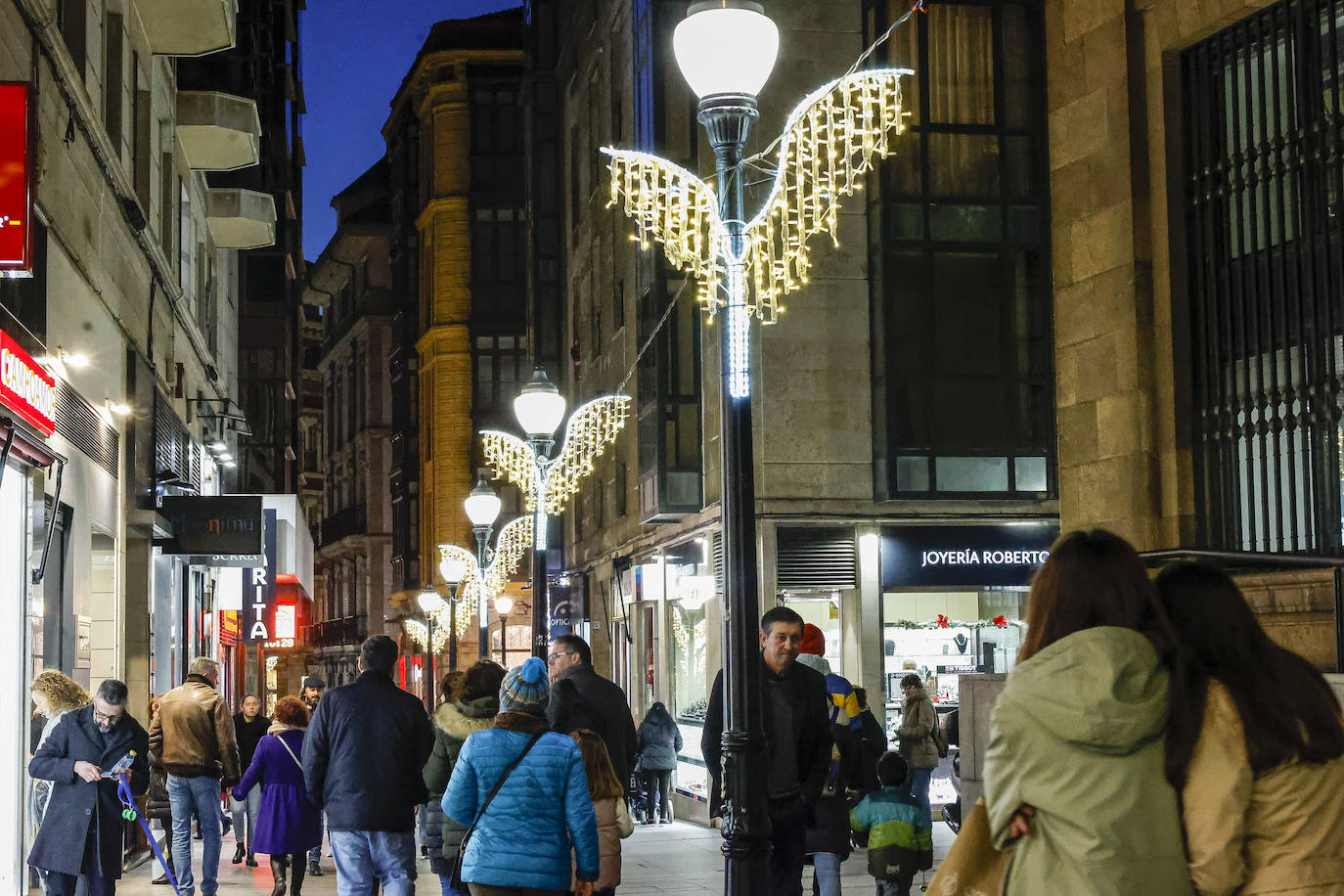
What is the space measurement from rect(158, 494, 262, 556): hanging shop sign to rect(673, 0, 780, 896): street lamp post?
1490cm

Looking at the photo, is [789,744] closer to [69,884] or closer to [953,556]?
[69,884]

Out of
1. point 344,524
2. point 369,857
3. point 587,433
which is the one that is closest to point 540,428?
point 369,857

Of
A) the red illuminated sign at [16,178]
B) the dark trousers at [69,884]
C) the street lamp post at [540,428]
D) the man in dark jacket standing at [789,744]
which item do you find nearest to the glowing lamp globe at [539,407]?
the street lamp post at [540,428]

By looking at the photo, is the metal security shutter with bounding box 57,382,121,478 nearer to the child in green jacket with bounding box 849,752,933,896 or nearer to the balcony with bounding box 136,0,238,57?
the balcony with bounding box 136,0,238,57

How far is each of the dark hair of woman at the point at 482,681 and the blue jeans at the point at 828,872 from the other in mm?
2088

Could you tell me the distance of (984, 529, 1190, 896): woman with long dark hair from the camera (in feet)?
13.6

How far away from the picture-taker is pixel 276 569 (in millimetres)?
38125

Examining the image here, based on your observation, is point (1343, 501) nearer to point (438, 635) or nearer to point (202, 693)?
point (202, 693)

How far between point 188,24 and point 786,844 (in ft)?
54.0

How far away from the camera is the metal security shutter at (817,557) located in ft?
78.6

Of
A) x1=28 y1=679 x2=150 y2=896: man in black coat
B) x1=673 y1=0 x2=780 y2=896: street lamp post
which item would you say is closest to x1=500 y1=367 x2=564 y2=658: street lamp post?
x1=28 y1=679 x2=150 y2=896: man in black coat

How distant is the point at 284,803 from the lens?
548 inches

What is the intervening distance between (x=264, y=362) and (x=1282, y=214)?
44.3 meters

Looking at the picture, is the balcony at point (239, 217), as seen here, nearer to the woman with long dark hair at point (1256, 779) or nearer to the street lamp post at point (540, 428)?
the street lamp post at point (540, 428)
